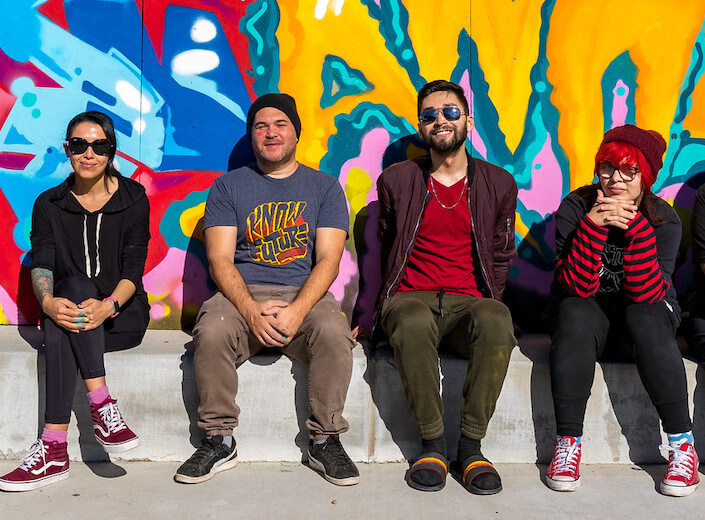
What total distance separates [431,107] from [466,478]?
189 centimetres

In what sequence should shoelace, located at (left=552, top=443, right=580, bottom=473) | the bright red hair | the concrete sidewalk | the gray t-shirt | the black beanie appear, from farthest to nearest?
the black beanie → the gray t-shirt → the bright red hair → shoelace, located at (left=552, top=443, right=580, bottom=473) → the concrete sidewalk

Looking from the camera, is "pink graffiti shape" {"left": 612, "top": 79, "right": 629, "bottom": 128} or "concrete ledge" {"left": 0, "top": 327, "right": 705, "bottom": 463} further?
"pink graffiti shape" {"left": 612, "top": 79, "right": 629, "bottom": 128}

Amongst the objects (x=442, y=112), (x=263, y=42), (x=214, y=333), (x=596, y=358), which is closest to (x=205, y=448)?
(x=214, y=333)

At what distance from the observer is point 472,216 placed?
3.88m

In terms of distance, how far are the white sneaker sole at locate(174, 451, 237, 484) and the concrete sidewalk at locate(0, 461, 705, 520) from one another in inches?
1.0

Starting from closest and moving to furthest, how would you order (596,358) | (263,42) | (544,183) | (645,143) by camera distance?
(596,358)
(645,143)
(263,42)
(544,183)

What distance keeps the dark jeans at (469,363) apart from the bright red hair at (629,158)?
0.93 m

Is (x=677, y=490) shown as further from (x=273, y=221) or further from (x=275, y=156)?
(x=275, y=156)

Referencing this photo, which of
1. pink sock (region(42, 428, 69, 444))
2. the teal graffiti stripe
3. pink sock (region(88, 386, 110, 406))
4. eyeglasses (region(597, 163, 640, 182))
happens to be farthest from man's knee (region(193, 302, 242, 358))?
eyeglasses (region(597, 163, 640, 182))

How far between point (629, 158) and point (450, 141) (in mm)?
888

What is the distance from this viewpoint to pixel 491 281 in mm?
3898

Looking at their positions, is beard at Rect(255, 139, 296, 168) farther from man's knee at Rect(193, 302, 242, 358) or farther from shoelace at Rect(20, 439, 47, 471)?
shoelace at Rect(20, 439, 47, 471)

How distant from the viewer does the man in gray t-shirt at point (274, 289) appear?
3.43 meters

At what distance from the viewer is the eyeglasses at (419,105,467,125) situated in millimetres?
3852
